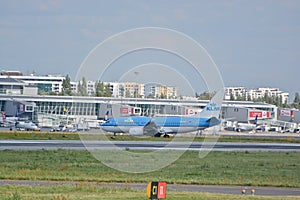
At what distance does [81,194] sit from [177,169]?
16.2 metres

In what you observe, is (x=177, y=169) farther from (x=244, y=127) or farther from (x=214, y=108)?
(x=244, y=127)

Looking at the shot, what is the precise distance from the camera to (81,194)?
25.0 m

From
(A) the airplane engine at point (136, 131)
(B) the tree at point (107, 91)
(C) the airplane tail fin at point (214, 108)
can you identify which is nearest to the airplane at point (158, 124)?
(A) the airplane engine at point (136, 131)

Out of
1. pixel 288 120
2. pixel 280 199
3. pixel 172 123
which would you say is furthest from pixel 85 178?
pixel 288 120

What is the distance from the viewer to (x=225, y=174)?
3788cm

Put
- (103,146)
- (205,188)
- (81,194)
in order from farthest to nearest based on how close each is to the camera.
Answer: (103,146) < (205,188) < (81,194)

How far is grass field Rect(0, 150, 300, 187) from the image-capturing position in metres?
33.5

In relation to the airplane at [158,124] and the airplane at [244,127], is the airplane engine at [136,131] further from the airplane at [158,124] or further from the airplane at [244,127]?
the airplane at [244,127]

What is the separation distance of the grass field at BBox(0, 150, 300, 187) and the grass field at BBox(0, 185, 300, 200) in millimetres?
5230

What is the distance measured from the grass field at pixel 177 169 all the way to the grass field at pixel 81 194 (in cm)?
523

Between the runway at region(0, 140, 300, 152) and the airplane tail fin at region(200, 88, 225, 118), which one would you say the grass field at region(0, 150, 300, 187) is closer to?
the runway at region(0, 140, 300, 152)

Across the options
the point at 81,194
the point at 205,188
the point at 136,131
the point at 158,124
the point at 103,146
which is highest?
the point at 158,124

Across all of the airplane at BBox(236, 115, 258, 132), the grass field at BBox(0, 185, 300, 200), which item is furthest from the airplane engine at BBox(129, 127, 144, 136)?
the grass field at BBox(0, 185, 300, 200)

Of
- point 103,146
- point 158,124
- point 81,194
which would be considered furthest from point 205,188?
point 158,124
